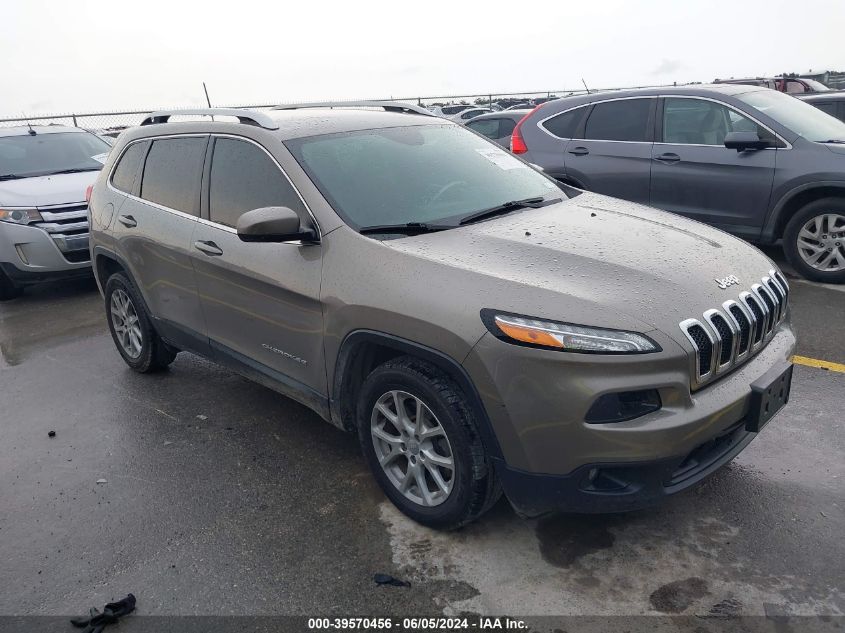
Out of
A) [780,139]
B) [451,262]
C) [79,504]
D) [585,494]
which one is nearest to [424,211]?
[451,262]

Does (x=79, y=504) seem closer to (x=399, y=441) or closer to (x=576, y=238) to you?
(x=399, y=441)

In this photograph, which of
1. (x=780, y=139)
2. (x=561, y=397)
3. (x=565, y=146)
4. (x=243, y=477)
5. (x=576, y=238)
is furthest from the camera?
(x=565, y=146)

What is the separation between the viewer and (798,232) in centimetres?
622

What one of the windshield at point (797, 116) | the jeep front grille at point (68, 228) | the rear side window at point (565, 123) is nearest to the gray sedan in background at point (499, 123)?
the rear side window at point (565, 123)

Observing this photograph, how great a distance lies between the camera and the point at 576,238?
3145mm

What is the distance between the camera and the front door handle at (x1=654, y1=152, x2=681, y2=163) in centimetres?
674

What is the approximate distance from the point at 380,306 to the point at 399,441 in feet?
1.98

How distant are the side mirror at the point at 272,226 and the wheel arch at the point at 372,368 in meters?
0.53

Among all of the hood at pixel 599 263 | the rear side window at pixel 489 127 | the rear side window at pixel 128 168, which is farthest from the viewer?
the rear side window at pixel 489 127

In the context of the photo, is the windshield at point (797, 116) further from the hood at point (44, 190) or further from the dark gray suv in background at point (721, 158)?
the hood at point (44, 190)

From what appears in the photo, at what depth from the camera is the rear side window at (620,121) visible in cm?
705

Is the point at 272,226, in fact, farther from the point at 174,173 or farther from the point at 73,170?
the point at 73,170

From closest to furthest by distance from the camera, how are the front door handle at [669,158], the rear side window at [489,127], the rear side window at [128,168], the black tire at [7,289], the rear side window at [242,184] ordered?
the rear side window at [242,184] → the rear side window at [128,168] → the front door handle at [669,158] → the black tire at [7,289] → the rear side window at [489,127]

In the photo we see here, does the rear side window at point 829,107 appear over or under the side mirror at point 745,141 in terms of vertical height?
over
